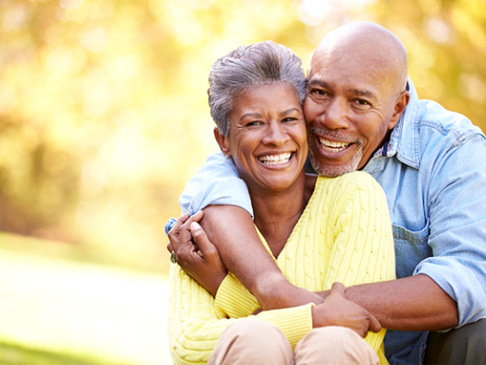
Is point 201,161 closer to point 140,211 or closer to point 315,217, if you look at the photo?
point 140,211

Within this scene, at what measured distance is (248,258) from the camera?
8.50 feet

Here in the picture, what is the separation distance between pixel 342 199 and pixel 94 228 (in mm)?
13912

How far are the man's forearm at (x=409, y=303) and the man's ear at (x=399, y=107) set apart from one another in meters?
0.98

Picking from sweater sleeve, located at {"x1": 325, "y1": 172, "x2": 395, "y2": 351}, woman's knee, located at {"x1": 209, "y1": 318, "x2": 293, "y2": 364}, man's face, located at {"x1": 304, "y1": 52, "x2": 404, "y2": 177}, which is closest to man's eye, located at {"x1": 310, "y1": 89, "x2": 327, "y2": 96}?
man's face, located at {"x1": 304, "y1": 52, "x2": 404, "y2": 177}

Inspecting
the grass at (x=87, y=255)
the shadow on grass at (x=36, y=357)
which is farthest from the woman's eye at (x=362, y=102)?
the grass at (x=87, y=255)

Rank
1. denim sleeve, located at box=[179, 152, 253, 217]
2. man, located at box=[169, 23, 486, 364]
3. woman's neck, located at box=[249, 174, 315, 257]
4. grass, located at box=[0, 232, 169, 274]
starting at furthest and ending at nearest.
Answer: grass, located at box=[0, 232, 169, 274] → woman's neck, located at box=[249, 174, 315, 257] → denim sleeve, located at box=[179, 152, 253, 217] → man, located at box=[169, 23, 486, 364]

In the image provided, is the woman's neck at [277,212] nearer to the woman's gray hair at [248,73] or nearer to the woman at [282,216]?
the woman at [282,216]

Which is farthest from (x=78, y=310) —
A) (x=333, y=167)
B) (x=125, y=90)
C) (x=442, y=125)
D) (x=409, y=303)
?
(x=125, y=90)

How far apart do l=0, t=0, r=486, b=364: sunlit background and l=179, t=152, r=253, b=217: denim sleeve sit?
5.09 meters

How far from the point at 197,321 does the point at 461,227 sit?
3.97ft

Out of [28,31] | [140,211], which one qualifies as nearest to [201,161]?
[140,211]

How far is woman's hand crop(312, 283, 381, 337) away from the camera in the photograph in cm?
236

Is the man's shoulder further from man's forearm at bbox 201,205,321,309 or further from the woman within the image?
man's forearm at bbox 201,205,321,309

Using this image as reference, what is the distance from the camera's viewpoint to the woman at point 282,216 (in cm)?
252
